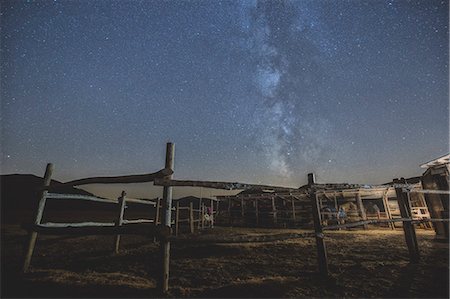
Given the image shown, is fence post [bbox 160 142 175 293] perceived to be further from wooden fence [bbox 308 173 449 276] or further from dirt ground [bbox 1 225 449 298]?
wooden fence [bbox 308 173 449 276]

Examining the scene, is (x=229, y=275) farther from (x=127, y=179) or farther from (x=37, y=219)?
(x=37, y=219)

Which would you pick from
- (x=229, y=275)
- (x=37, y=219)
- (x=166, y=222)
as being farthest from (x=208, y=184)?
(x=37, y=219)

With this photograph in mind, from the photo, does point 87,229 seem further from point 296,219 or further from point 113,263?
point 296,219

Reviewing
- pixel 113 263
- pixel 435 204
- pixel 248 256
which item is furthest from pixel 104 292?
pixel 435 204

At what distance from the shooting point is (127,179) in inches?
129

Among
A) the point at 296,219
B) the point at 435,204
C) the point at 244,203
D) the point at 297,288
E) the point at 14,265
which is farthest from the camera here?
the point at 244,203

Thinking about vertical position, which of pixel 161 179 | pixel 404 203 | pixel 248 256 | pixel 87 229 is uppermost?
pixel 161 179

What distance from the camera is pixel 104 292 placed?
9.21 feet

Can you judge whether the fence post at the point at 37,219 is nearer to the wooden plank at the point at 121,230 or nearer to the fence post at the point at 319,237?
the wooden plank at the point at 121,230

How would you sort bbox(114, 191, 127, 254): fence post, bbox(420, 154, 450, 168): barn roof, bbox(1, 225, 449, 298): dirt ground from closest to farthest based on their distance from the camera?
bbox(1, 225, 449, 298): dirt ground, bbox(114, 191, 127, 254): fence post, bbox(420, 154, 450, 168): barn roof

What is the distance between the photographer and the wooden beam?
9.75 ft

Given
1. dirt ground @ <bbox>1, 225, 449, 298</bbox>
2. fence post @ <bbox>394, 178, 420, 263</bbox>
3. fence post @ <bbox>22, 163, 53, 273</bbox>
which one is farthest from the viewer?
fence post @ <bbox>394, 178, 420, 263</bbox>

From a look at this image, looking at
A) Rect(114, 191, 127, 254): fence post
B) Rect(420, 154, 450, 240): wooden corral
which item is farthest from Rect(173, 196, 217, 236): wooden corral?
Rect(420, 154, 450, 240): wooden corral

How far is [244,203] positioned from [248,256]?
15.1 metres
